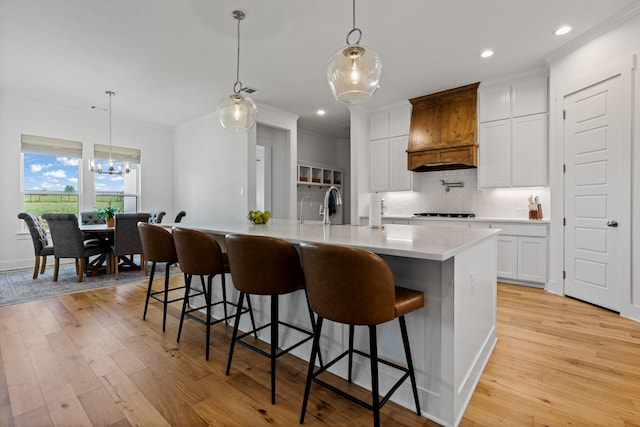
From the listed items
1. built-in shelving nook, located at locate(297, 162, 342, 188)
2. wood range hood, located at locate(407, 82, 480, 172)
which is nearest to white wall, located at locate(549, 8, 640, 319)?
wood range hood, located at locate(407, 82, 480, 172)

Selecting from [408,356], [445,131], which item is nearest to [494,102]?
[445,131]

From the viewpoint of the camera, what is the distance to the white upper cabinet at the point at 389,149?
5176mm

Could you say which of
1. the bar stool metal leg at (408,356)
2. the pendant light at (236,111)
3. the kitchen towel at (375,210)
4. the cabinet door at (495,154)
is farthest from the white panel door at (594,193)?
the pendant light at (236,111)

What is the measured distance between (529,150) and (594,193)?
1037 millimetres

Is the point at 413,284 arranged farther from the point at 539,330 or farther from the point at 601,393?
the point at 539,330

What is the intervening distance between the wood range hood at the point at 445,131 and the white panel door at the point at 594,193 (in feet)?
3.69

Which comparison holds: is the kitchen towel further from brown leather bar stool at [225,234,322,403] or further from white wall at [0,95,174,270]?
white wall at [0,95,174,270]

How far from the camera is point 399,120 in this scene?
206 inches

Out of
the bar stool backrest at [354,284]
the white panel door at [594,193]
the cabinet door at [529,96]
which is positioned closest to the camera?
the bar stool backrest at [354,284]

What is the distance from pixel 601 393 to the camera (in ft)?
5.73

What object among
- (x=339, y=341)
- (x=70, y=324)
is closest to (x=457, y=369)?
(x=339, y=341)

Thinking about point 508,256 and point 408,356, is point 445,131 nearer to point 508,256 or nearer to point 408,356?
point 508,256

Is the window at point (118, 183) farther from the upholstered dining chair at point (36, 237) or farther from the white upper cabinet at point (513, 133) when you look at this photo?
the white upper cabinet at point (513, 133)

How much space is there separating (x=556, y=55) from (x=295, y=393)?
443 centimetres
